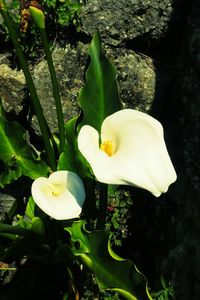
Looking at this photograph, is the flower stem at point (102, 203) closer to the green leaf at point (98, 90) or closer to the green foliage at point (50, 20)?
the green leaf at point (98, 90)

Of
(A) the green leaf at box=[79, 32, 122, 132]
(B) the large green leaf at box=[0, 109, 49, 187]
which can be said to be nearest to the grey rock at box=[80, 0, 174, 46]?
(A) the green leaf at box=[79, 32, 122, 132]

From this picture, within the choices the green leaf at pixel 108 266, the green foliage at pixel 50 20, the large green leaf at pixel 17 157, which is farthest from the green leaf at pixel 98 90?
the green foliage at pixel 50 20

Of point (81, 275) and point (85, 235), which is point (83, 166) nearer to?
point (85, 235)

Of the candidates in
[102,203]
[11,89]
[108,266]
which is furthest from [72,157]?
[11,89]

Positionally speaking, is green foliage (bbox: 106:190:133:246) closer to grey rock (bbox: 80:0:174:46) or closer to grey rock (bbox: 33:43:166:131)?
grey rock (bbox: 33:43:166:131)

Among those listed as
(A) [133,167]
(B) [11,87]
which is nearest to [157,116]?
(B) [11,87]

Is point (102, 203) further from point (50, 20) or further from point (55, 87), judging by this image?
point (50, 20)

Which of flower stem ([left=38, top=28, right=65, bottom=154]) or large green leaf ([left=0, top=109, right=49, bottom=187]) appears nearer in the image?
Result: flower stem ([left=38, top=28, right=65, bottom=154])
